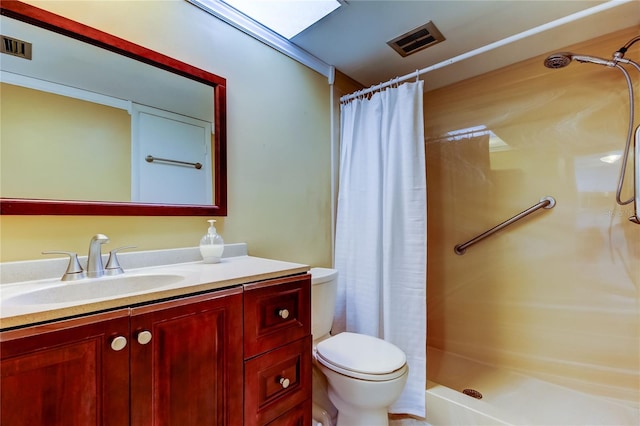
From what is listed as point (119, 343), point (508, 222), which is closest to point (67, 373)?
point (119, 343)

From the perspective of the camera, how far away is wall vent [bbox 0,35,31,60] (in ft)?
2.82

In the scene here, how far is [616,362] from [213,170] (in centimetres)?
248

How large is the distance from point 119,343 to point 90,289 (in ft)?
1.17

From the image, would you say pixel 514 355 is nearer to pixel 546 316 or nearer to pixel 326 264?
pixel 546 316

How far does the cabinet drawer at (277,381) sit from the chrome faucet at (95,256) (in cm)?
58

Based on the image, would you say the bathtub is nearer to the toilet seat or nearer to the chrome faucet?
the toilet seat

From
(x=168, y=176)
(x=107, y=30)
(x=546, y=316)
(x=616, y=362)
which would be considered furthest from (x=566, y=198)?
(x=107, y=30)

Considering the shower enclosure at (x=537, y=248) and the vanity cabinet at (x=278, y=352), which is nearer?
the vanity cabinet at (x=278, y=352)

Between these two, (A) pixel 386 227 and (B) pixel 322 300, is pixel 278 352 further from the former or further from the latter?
(A) pixel 386 227

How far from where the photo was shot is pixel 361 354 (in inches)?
52.0

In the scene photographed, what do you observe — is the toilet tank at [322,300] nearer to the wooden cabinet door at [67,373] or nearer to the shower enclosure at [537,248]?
the shower enclosure at [537,248]

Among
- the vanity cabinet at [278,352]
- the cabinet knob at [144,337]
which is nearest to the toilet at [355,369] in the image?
the vanity cabinet at [278,352]

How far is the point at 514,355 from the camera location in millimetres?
1908

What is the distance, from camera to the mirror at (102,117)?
0.88 meters
